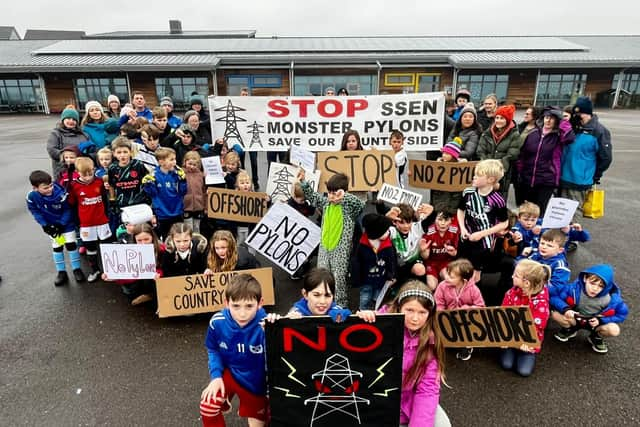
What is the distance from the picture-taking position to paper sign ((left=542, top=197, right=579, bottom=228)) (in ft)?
14.7

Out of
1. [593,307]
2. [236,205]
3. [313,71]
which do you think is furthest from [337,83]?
[593,307]

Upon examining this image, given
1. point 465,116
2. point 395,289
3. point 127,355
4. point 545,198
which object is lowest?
point 127,355

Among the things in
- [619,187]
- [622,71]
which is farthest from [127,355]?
[622,71]

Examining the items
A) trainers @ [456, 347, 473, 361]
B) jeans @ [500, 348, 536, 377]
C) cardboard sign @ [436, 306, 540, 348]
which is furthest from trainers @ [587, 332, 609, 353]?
trainers @ [456, 347, 473, 361]

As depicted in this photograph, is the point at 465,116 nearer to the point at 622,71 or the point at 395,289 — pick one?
the point at 395,289

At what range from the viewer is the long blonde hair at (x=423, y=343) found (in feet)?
8.48

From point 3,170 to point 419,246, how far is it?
1314 cm

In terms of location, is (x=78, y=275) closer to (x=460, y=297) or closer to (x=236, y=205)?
(x=236, y=205)

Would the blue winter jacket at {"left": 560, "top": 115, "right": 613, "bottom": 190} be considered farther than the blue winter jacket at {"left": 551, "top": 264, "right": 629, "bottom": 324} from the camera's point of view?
Yes

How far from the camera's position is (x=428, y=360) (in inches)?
102

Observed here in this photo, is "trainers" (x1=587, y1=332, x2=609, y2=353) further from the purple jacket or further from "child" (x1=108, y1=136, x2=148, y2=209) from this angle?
"child" (x1=108, y1=136, x2=148, y2=209)

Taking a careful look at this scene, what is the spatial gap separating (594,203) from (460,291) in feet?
10.1

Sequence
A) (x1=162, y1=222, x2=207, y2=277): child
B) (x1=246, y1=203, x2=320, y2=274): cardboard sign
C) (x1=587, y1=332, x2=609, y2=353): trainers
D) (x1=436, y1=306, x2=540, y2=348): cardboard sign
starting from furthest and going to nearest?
(x1=246, y1=203, x2=320, y2=274): cardboard sign → (x1=162, y1=222, x2=207, y2=277): child → (x1=587, y1=332, x2=609, y2=353): trainers → (x1=436, y1=306, x2=540, y2=348): cardboard sign

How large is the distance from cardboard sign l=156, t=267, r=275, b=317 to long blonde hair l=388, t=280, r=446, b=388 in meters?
2.03
